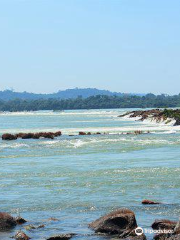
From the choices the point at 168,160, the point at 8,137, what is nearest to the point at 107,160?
the point at 168,160

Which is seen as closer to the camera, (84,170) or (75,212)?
(75,212)

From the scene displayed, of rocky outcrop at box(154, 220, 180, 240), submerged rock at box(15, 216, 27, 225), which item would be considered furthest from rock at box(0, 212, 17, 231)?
rocky outcrop at box(154, 220, 180, 240)

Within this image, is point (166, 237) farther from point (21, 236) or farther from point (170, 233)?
point (21, 236)

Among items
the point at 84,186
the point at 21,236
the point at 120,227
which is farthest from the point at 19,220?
the point at 84,186

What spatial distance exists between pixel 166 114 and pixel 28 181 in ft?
303

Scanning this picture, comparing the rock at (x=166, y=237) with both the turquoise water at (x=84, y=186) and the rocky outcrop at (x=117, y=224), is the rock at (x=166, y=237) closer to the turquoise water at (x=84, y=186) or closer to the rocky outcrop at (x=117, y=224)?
the rocky outcrop at (x=117, y=224)

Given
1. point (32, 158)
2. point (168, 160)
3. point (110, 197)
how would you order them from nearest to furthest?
point (110, 197) → point (168, 160) → point (32, 158)

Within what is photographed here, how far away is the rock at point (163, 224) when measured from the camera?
19513 millimetres

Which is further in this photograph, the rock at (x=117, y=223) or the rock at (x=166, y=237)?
the rock at (x=117, y=223)

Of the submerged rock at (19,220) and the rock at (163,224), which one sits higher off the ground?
the rock at (163,224)

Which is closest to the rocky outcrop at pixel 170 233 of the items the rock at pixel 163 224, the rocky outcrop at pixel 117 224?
the rock at pixel 163 224

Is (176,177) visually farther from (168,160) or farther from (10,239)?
(10,239)

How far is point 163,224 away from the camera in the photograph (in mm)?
19734

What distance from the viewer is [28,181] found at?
109 ft
